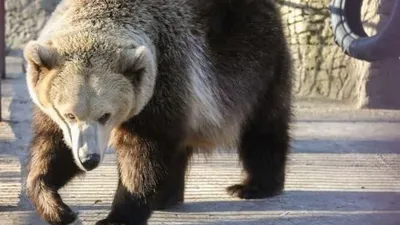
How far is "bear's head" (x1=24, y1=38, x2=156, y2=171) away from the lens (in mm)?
4051

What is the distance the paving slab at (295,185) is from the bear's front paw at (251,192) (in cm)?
5

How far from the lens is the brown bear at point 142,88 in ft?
13.6

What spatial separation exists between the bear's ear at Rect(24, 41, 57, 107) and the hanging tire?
1.54 metres

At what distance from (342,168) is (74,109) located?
9.39 ft

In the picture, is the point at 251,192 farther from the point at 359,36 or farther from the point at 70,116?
the point at 70,116

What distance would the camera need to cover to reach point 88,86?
4.09m

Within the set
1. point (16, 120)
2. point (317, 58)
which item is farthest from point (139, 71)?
point (317, 58)

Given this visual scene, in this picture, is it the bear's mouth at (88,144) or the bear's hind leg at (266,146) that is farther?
the bear's hind leg at (266,146)

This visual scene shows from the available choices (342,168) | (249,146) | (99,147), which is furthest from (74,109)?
(342,168)

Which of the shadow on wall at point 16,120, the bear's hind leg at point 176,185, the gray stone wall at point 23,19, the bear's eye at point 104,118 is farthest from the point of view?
the gray stone wall at point 23,19

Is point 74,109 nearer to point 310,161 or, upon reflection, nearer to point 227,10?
point 227,10

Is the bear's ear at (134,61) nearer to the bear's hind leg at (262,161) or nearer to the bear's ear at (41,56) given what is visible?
the bear's ear at (41,56)

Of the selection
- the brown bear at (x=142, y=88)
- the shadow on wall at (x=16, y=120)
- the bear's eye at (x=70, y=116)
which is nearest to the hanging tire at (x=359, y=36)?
the brown bear at (x=142, y=88)

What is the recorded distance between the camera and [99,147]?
4051 millimetres
